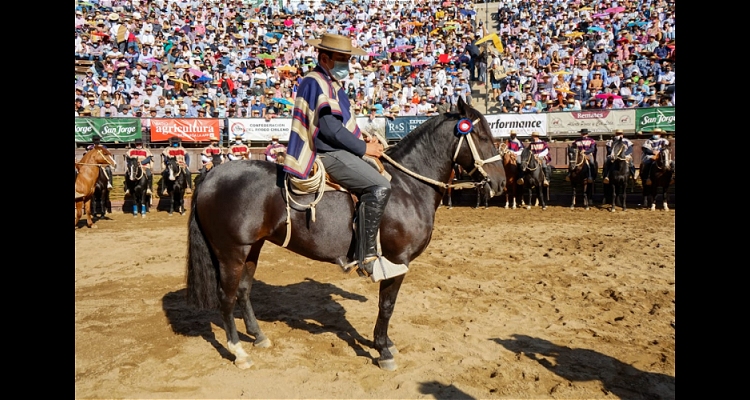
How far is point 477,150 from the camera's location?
197 inches

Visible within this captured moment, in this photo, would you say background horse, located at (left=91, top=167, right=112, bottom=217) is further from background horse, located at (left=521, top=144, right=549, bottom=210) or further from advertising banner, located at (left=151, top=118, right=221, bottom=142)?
background horse, located at (left=521, top=144, right=549, bottom=210)

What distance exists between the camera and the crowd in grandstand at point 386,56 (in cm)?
2102

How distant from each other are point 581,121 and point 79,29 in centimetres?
2571

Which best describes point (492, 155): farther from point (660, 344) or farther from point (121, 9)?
point (121, 9)

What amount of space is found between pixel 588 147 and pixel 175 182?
14.5 metres

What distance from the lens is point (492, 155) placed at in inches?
198

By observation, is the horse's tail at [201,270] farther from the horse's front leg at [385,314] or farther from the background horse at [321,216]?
the horse's front leg at [385,314]

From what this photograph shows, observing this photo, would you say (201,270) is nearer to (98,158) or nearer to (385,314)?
(385,314)

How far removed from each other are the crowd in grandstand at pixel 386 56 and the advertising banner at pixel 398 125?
0.40m

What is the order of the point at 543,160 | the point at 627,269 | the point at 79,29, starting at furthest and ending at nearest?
1. the point at 79,29
2. the point at 543,160
3. the point at 627,269

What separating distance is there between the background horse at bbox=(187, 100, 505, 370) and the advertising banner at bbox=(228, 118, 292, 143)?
14.9 meters

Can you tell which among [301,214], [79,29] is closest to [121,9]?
[79,29]

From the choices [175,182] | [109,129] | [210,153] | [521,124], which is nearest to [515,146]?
[521,124]

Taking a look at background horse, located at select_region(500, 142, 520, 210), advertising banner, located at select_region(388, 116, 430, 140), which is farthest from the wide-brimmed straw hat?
advertising banner, located at select_region(388, 116, 430, 140)
